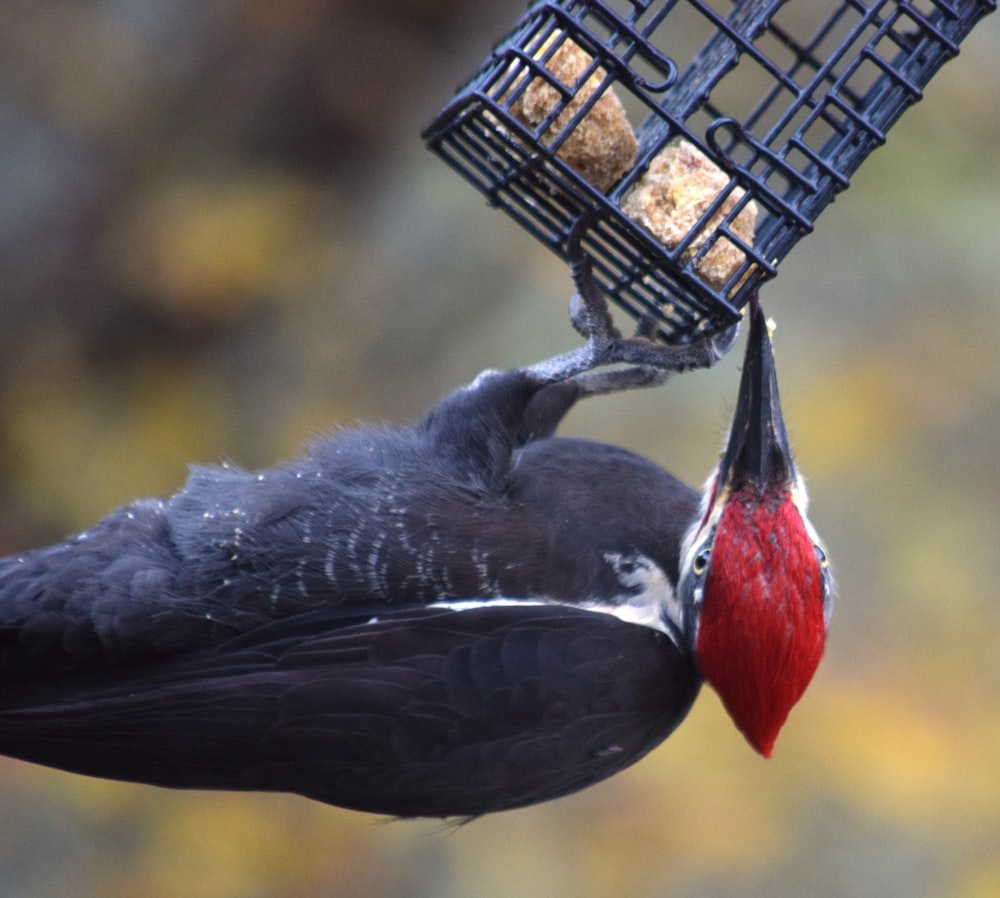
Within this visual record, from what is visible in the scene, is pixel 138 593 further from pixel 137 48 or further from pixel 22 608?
pixel 137 48

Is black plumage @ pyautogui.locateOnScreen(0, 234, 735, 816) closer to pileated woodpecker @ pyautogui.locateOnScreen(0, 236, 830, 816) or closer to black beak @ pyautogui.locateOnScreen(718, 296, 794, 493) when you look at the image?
pileated woodpecker @ pyautogui.locateOnScreen(0, 236, 830, 816)

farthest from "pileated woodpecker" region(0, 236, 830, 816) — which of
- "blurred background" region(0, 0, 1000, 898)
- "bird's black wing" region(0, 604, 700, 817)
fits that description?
"blurred background" region(0, 0, 1000, 898)

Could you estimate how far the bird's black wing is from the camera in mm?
2867

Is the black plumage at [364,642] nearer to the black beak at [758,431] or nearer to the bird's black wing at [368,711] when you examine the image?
the bird's black wing at [368,711]

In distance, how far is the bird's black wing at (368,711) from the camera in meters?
2.87

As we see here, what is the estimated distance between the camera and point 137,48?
16.5ft

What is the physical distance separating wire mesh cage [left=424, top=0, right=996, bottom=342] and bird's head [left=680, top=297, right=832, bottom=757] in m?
0.22

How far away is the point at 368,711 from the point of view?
9.41 feet

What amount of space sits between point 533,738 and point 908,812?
2.11 m

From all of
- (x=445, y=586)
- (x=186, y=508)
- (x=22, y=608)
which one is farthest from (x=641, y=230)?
(x=22, y=608)

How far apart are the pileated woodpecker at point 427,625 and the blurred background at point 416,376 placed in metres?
1.69

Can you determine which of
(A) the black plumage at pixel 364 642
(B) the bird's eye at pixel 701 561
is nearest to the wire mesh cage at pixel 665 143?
(B) the bird's eye at pixel 701 561

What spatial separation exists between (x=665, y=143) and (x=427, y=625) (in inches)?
43.4

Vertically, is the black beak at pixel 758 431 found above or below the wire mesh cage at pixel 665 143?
below
